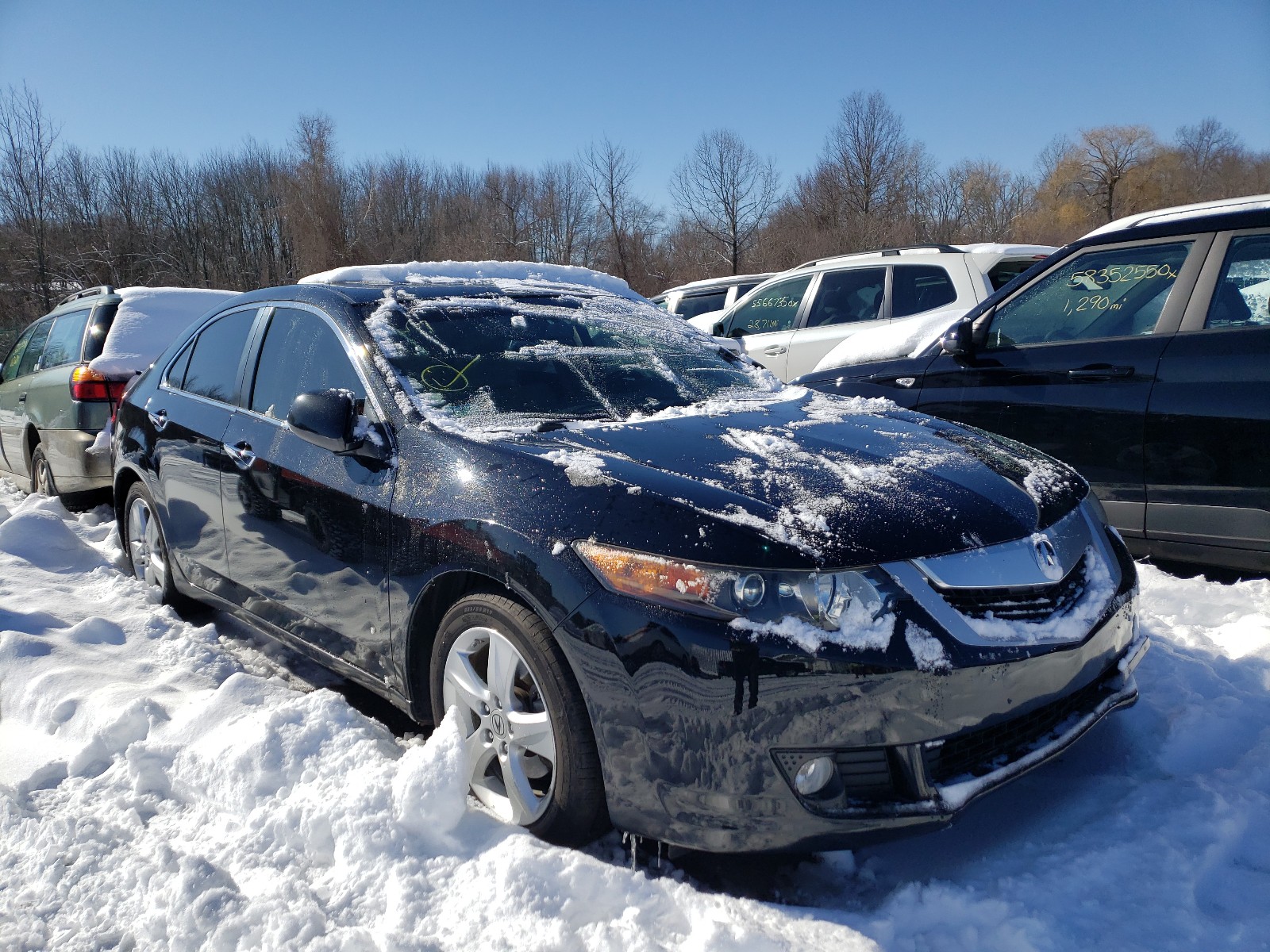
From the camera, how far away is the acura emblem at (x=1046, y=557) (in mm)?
2168

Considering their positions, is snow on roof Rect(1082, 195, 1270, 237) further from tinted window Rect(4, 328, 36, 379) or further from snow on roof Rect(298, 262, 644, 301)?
tinted window Rect(4, 328, 36, 379)

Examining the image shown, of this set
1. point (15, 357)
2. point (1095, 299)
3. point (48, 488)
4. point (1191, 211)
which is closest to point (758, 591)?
point (1095, 299)

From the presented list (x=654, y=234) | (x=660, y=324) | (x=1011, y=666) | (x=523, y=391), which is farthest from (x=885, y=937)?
(x=654, y=234)

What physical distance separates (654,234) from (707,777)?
39.6m

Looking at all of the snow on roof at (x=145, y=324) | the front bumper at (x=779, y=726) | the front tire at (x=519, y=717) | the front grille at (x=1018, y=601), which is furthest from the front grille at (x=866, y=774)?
the snow on roof at (x=145, y=324)

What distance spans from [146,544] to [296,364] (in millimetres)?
1850

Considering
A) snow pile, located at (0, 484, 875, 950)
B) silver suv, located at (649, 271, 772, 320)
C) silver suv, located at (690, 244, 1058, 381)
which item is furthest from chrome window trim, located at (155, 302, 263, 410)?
silver suv, located at (649, 271, 772, 320)

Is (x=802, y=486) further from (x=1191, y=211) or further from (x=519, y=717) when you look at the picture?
(x=1191, y=211)

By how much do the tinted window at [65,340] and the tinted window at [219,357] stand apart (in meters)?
3.17

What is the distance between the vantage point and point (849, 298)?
7.75 metres

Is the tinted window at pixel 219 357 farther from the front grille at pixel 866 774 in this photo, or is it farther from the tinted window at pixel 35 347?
the tinted window at pixel 35 347

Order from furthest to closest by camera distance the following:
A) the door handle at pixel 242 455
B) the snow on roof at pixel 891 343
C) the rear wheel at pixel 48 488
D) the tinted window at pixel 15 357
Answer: the tinted window at pixel 15 357 → the rear wheel at pixel 48 488 → the snow on roof at pixel 891 343 → the door handle at pixel 242 455

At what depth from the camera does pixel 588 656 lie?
80.2 inches

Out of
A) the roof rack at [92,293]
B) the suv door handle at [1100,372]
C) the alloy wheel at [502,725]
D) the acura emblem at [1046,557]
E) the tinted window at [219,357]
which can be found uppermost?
the roof rack at [92,293]
